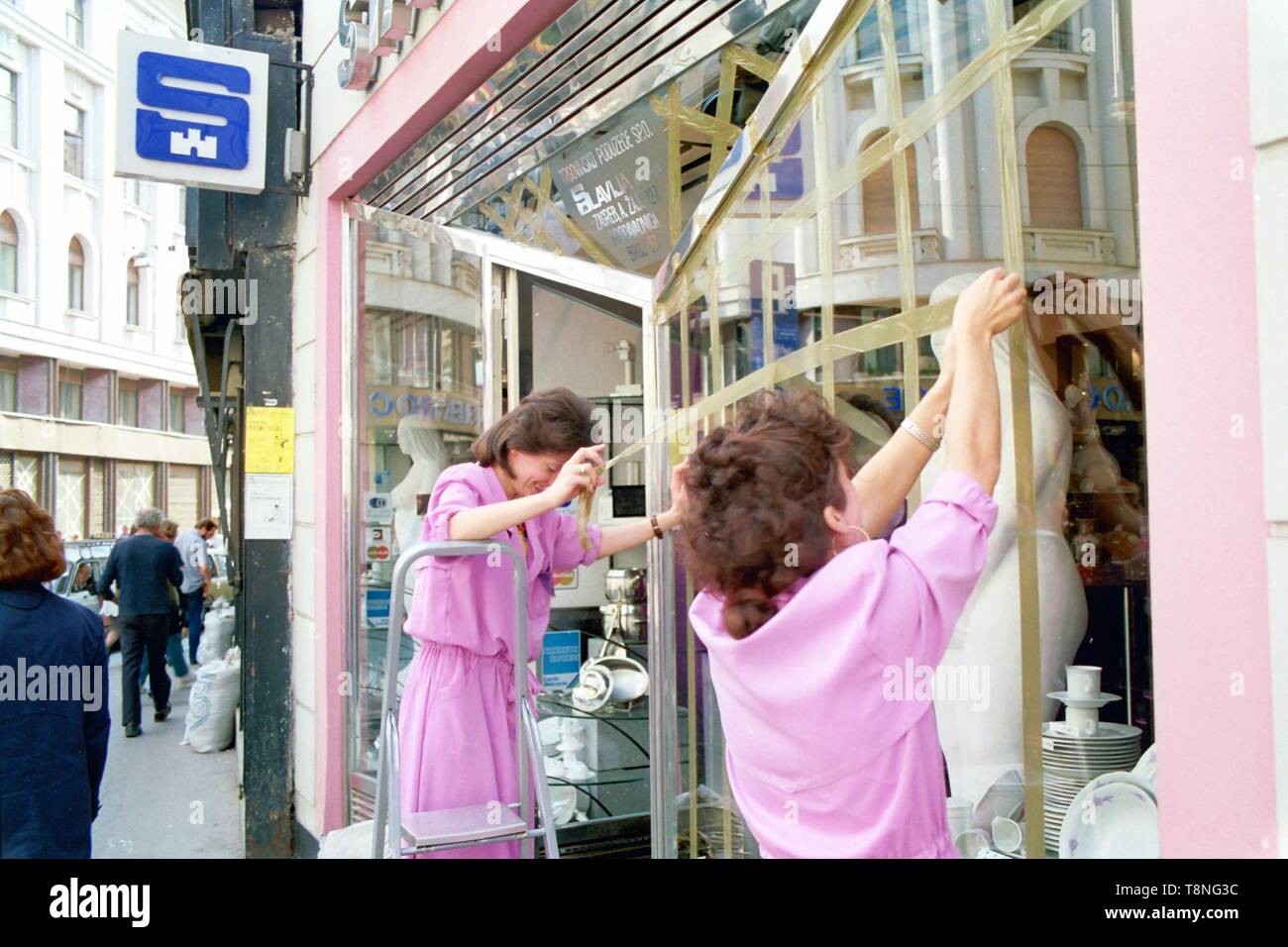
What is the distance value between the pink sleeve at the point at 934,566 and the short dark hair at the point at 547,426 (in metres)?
1.14

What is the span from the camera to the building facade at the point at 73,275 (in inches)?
111

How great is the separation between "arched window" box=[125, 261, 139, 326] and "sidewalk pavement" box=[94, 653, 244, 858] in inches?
55.0

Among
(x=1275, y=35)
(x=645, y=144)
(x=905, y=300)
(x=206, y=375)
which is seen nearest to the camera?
(x=1275, y=35)

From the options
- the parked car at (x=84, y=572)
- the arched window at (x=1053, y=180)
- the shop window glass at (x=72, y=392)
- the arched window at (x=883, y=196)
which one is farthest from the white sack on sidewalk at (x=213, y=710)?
the arched window at (x=1053, y=180)

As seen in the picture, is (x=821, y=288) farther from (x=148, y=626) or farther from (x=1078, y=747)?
(x=148, y=626)

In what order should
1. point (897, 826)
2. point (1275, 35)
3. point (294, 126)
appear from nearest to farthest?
point (1275, 35)
point (897, 826)
point (294, 126)

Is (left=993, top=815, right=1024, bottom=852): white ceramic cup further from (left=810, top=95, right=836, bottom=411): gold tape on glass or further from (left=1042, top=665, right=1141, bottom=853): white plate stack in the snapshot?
(left=810, top=95, right=836, bottom=411): gold tape on glass

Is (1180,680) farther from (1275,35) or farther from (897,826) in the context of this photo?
(1275,35)

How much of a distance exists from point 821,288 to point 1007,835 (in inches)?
40.3

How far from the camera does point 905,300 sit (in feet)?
5.49
